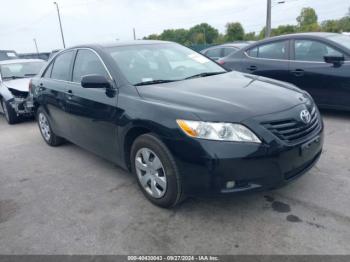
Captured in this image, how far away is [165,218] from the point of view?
2951 millimetres

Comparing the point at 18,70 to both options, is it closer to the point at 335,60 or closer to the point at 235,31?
the point at 335,60

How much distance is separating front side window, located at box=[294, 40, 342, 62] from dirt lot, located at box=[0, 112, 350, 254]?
2.02 m

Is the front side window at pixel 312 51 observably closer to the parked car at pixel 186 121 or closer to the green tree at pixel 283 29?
the parked car at pixel 186 121

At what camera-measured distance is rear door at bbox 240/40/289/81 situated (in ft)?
19.4

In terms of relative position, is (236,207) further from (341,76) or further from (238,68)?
(238,68)

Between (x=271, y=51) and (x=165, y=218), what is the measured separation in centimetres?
440

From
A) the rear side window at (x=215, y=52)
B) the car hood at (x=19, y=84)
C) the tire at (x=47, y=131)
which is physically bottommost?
the tire at (x=47, y=131)

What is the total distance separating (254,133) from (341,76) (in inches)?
136

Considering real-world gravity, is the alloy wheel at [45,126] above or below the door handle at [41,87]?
below

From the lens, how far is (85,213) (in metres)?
3.17

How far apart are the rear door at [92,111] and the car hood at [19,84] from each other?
3693 millimetres

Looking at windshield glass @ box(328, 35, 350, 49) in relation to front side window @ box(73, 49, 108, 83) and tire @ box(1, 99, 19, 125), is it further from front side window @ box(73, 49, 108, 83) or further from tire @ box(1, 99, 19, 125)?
tire @ box(1, 99, 19, 125)

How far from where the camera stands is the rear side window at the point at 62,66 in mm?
4425

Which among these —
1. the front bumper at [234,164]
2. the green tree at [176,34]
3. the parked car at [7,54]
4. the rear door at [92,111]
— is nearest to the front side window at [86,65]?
the rear door at [92,111]
